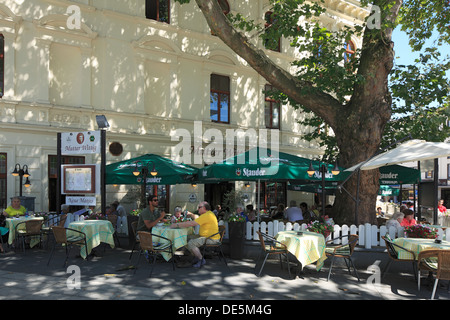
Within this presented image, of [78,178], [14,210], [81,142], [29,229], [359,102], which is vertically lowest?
[29,229]

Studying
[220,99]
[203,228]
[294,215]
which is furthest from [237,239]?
[220,99]

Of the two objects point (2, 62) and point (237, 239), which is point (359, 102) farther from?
point (2, 62)

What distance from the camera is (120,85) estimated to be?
15602 millimetres

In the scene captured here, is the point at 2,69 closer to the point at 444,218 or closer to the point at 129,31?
the point at 129,31

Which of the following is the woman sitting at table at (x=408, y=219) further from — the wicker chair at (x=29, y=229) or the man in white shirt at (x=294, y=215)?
the wicker chair at (x=29, y=229)

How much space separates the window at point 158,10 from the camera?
16.7 m

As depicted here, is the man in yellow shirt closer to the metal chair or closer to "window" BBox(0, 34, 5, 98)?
the metal chair

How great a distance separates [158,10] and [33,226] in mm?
10694

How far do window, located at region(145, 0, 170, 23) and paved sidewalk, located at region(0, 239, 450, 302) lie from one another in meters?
11.3

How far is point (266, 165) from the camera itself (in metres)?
9.02

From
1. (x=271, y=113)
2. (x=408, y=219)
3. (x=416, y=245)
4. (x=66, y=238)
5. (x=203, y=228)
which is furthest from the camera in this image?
(x=271, y=113)

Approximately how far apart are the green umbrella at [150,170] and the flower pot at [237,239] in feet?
7.22

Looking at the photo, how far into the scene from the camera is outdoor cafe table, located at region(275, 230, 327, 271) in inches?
294
